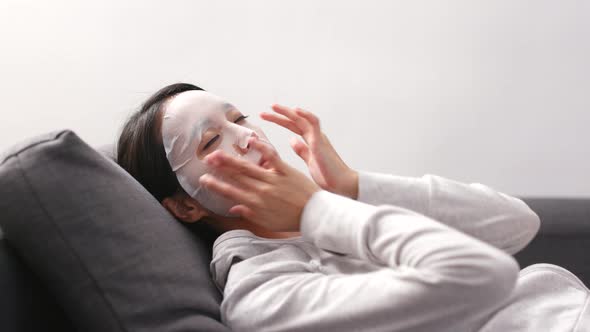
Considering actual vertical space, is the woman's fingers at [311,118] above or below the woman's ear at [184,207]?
above

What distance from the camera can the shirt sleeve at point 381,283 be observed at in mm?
772

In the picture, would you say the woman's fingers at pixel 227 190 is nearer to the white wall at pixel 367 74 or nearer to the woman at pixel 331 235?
the woman at pixel 331 235

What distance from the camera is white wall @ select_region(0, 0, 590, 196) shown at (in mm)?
1919

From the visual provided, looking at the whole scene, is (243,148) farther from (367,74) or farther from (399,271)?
(367,74)

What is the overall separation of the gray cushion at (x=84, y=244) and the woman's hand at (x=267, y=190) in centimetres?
14

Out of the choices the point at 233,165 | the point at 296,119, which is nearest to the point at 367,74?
the point at 296,119

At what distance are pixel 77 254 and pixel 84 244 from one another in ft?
0.05

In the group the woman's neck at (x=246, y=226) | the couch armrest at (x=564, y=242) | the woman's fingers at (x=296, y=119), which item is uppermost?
the woman's fingers at (x=296, y=119)

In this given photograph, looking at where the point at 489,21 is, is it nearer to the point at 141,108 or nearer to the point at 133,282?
the point at 141,108

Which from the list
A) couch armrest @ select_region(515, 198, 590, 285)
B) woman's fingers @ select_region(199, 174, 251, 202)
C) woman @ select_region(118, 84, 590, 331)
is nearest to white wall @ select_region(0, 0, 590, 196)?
couch armrest @ select_region(515, 198, 590, 285)

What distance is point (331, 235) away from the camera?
88cm

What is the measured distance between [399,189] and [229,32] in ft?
3.54

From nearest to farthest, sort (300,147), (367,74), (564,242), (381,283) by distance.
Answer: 1. (381,283)
2. (300,147)
3. (564,242)
4. (367,74)

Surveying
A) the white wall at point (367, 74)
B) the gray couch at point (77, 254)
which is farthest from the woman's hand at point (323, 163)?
the white wall at point (367, 74)
